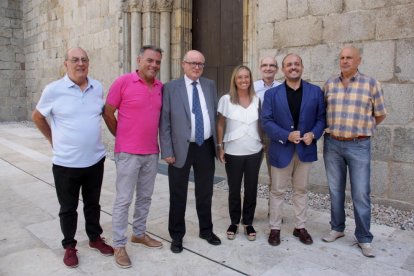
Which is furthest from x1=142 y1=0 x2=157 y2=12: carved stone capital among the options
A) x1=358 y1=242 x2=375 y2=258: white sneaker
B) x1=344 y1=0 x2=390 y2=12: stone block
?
x1=358 y1=242 x2=375 y2=258: white sneaker

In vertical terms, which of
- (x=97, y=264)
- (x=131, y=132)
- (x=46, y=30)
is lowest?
(x=97, y=264)

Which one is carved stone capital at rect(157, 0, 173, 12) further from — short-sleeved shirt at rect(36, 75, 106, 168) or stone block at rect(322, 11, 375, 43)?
short-sleeved shirt at rect(36, 75, 106, 168)

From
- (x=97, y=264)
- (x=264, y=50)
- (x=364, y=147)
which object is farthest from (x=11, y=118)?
(x=364, y=147)

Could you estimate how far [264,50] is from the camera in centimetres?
495

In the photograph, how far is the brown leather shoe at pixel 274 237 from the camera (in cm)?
313

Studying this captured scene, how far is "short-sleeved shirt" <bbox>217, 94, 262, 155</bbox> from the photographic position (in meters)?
3.14

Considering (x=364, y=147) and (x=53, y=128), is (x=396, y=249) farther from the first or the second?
(x=53, y=128)

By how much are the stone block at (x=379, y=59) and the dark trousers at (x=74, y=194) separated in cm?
296

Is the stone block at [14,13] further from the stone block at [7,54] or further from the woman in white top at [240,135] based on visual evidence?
the woman in white top at [240,135]

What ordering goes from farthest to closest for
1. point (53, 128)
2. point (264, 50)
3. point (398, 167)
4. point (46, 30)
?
point (46, 30), point (264, 50), point (398, 167), point (53, 128)

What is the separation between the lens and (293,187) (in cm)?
321

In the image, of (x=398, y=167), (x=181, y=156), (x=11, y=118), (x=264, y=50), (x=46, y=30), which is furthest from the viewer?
(x=11, y=118)

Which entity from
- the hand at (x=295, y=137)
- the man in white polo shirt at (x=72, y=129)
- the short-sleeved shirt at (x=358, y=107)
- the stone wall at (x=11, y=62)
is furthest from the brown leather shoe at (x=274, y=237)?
the stone wall at (x=11, y=62)

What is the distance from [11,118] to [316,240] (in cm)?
1277
